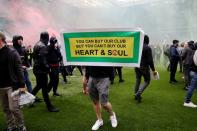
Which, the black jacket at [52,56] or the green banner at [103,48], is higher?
the green banner at [103,48]

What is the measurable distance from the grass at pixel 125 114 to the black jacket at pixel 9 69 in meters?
1.42

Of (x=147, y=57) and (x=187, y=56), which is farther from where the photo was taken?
(x=187, y=56)

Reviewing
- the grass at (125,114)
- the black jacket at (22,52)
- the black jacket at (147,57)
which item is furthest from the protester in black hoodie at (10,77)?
the black jacket at (147,57)

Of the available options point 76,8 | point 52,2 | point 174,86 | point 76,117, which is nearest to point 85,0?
point 76,8

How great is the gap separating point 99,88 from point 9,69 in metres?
1.81

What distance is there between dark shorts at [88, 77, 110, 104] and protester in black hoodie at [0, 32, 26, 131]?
141 cm

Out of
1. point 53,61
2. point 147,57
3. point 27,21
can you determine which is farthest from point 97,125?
point 27,21

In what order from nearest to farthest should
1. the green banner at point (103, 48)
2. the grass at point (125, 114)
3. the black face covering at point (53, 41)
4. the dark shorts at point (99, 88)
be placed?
the green banner at point (103, 48) → the dark shorts at point (99, 88) → the grass at point (125, 114) → the black face covering at point (53, 41)

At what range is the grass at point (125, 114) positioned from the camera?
7.43 metres

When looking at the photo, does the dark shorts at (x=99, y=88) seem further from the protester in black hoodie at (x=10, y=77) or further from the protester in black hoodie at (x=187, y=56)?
the protester in black hoodie at (x=187, y=56)

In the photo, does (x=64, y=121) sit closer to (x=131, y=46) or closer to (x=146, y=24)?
(x=131, y=46)

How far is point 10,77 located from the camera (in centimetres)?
646

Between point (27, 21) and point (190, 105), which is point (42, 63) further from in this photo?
point (27, 21)

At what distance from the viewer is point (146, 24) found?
146ft
